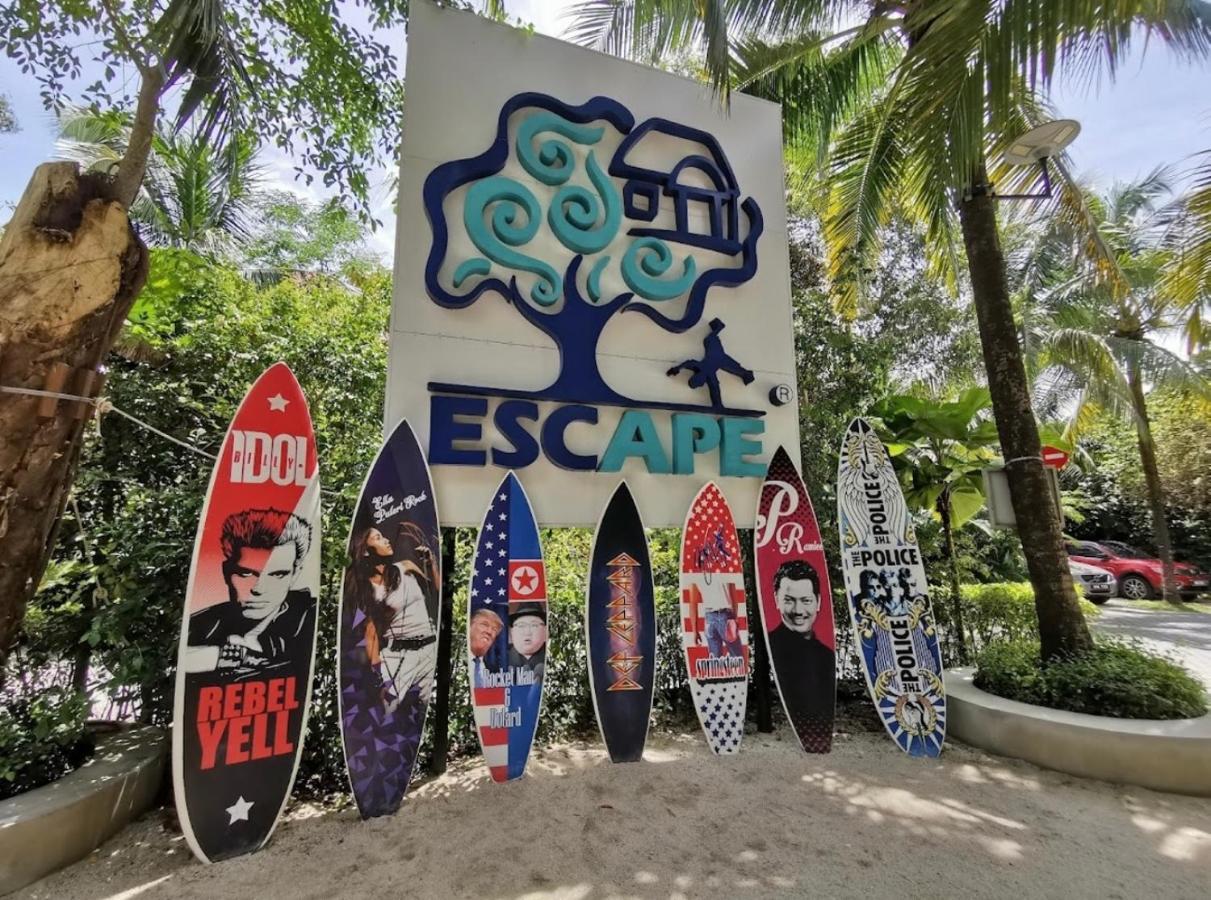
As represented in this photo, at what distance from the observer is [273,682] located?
2.51m

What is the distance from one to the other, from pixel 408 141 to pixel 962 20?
3147mm

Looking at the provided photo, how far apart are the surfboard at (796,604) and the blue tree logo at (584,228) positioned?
2.62ft

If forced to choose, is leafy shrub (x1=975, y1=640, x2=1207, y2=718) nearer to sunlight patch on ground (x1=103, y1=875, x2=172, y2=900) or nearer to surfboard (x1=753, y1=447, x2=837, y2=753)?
surfboard (x1=753, y1=447, x2=837, y2=753)

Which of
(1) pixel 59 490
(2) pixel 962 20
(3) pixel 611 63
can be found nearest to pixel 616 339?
(3) pixel 611 63

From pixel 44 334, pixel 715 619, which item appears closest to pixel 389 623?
pixel 44 334

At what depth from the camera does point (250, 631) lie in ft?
8.18

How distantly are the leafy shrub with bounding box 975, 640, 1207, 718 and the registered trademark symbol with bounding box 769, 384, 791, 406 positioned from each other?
→ 224cm

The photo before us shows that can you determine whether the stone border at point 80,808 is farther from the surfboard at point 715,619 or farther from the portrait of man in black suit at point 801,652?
the portrait of man in black suit at point 801,652

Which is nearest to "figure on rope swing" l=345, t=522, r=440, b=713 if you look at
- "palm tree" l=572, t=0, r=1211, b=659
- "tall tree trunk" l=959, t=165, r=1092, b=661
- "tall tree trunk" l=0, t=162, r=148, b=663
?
"tall tree trunk" l=0, t=162, r=148, b=663

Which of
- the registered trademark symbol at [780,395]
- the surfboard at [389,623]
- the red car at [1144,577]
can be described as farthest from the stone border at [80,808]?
the red car at [1144,577]

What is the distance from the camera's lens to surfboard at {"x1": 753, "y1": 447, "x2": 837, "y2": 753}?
11.5 feet

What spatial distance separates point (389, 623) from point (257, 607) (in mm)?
603

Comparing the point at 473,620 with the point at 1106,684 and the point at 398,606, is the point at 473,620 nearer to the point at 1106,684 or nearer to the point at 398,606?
the point at 398,606

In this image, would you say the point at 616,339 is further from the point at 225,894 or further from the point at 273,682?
the point at 225,894
